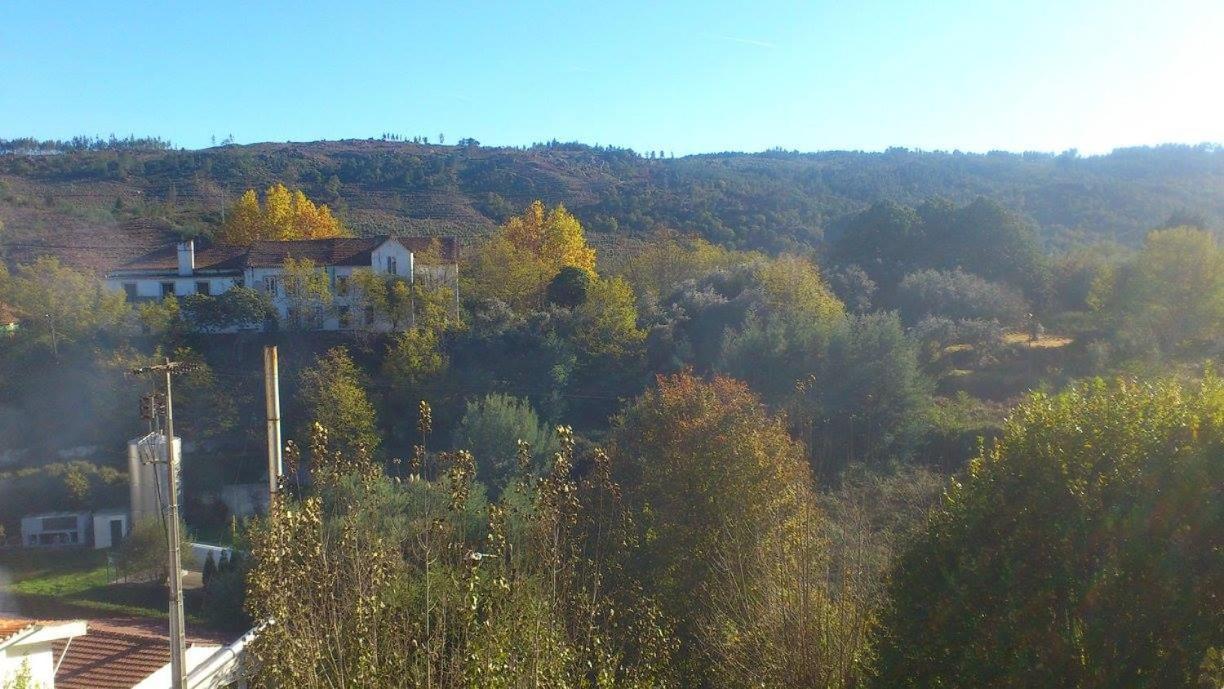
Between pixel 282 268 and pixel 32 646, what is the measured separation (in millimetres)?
17987

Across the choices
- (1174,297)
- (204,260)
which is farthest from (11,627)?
(204,260)

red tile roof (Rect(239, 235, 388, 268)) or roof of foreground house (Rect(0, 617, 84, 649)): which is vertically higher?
red tile roof (Rect(239, 235, 388, 268))

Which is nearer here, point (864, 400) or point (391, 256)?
point (864, 400)

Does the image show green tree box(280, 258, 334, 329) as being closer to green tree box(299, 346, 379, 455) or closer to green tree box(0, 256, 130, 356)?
green tree box(0, 256, 130, 356)

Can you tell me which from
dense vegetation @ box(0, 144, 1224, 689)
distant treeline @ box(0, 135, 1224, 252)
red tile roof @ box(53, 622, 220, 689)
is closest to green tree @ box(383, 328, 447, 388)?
dense vegetation @ box(0, 144, 1224, 689)

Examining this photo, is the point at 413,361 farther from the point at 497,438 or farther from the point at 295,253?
the point at 295,253

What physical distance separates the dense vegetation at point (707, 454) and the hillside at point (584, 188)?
9.82 ft

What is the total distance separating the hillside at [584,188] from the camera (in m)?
31.9

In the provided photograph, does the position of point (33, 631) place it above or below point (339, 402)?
above

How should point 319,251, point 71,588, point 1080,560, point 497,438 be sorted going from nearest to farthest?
point 1080,560, point 71,588, point 497,438, point 319,251

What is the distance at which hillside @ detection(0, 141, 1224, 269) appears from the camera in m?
31.9

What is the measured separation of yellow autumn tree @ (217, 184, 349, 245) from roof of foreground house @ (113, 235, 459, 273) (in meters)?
2.25

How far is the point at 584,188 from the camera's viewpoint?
5231cm

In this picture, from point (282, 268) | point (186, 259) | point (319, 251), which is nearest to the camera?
point (282, 268)
